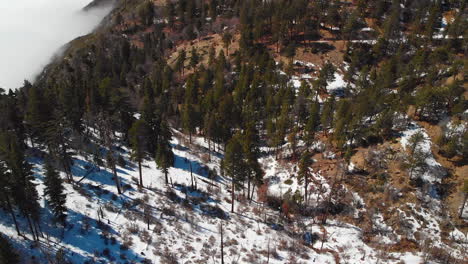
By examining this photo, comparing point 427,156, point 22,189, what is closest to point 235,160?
point 22,189

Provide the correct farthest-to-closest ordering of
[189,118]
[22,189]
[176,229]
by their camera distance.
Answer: [189,118]
[176,229]
[22,189]

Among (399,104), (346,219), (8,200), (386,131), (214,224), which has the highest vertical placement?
(8,200)

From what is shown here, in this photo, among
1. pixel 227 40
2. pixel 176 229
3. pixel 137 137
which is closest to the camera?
pixel 176 229

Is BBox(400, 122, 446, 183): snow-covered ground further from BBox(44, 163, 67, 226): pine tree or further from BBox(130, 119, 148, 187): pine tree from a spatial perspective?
BBox(44, 163, 67, 226): pine tree

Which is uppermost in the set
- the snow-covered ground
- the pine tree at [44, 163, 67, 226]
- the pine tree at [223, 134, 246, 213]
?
the pine tree at [44, 163, 67, 226]

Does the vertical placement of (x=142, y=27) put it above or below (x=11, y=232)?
above

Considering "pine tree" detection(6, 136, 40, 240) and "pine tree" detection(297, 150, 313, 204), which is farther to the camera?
"pine tree" detection(297, 150, 313, 204)

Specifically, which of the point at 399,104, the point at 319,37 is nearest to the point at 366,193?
the point at 399,104

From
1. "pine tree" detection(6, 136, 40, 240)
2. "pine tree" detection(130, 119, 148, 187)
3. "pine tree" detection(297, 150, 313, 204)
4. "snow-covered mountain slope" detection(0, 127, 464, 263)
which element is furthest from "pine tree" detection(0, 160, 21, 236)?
"pine tree" detection(297, 150, 313, 204)

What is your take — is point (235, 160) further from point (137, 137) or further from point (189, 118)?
point (189, 118)

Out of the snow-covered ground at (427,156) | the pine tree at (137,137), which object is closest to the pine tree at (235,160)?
the pine tree at (137,137)

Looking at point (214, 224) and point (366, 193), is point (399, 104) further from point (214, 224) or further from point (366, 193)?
point (214, 224)
